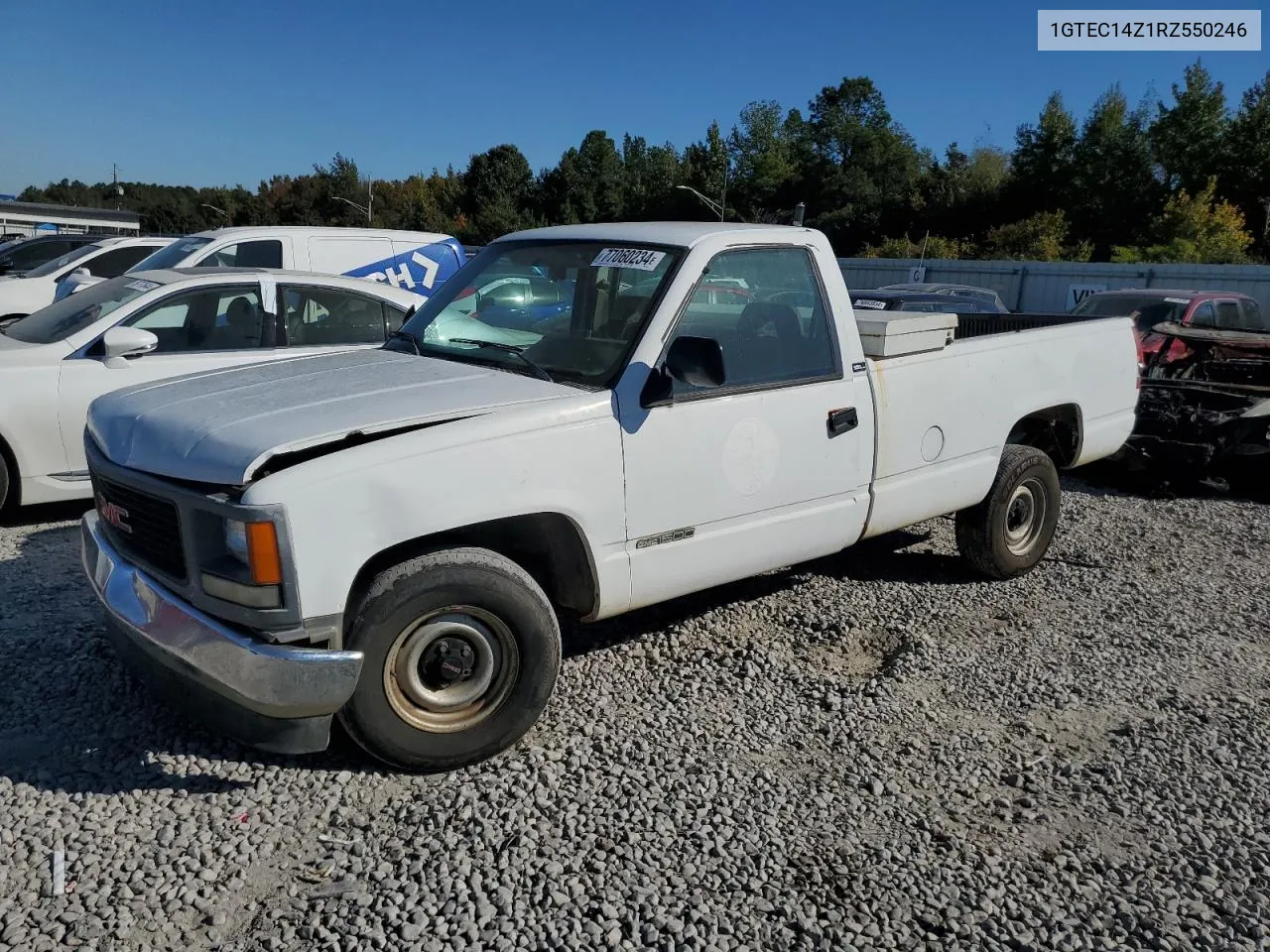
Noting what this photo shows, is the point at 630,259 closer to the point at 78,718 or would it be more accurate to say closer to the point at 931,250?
the point at 78,718

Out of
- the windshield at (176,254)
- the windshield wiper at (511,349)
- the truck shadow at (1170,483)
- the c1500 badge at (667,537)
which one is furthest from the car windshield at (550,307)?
the windshield at (176,254)

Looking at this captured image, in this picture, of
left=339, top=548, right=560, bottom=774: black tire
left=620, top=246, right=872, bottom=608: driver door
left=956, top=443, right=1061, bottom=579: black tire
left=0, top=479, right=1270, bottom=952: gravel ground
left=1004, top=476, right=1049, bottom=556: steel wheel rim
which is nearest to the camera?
left=0, top=479, right=1270, bottom=952: gravel ground

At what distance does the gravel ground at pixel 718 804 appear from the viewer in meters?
2.79

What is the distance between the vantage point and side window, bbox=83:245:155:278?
43.9ft

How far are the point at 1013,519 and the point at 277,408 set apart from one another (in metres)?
4.18

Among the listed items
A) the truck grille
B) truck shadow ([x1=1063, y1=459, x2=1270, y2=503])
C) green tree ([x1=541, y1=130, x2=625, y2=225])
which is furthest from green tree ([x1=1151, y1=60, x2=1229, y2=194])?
the truck grille

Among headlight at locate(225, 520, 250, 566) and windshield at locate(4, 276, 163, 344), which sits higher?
windshield at locate(4, 276, 163, 344)

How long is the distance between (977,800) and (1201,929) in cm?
78

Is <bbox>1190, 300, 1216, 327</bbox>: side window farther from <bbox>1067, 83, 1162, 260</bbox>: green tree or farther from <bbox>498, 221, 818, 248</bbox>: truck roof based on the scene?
<bbox>1067, 83, 1162, 260</bbox>: green tree

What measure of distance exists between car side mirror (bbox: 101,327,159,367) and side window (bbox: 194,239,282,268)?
152 inches

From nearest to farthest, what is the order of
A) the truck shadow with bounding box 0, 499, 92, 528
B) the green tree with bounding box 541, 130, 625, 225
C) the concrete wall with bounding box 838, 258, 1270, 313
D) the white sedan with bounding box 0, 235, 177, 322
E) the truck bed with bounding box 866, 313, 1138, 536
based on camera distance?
the truck bed with bounding box 866, 313, 1138, 536, the truck shadow with bounding box 0, 499, 92, 528, the white sedan with bounding box 0, 235, 177, 322, the concrete wall with bounding box 838, 258, 1270, 313, the green tree with bounding box 541, 130, 625, 225

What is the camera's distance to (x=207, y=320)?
6965mm

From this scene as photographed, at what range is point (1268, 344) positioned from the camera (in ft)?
29.1

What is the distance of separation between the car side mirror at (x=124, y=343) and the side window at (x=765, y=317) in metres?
4.04
